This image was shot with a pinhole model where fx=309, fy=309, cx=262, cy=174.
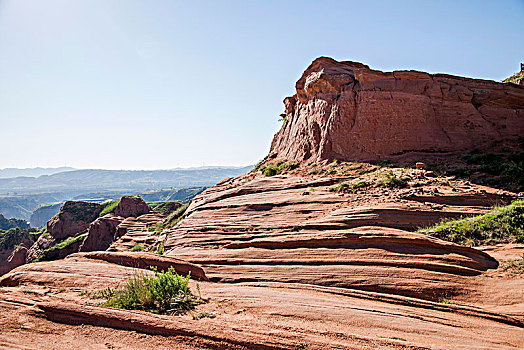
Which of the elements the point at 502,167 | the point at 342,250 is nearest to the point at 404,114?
the point at 502,167

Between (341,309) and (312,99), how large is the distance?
15.6 m

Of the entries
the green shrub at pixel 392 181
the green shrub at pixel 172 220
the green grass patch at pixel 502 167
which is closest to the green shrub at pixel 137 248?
the green shrub at pixel 172 220

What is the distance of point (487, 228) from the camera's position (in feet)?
27.9

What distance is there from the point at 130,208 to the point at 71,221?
9.80m

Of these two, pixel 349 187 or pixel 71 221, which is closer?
pixel 349 187

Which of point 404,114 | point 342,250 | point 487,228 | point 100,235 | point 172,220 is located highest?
point 404,114

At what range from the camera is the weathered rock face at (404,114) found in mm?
16031

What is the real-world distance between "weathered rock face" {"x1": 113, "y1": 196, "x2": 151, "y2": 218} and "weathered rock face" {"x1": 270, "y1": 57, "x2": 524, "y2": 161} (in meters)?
20.7

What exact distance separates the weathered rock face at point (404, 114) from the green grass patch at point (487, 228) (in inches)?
290

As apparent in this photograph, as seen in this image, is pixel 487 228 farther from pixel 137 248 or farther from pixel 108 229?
pixel 108 229

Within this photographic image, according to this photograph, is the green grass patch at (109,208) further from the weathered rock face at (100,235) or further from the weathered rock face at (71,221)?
the weathered rock face at (100,235)

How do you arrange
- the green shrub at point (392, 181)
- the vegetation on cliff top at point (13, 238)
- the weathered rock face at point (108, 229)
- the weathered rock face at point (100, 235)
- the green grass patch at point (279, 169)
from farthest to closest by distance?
the vegetation on cliff top at point (13, 238), the weathered rock face at point (100, 235), the weathered rock face at point (108, 229), the green grass patch at point (279, 169), the green shrub at point (392, 181)

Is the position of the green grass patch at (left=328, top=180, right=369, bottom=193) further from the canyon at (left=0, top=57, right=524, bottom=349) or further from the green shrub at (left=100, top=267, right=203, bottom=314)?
the green shrub at (left=100, top=267, right=203, bottom=314)

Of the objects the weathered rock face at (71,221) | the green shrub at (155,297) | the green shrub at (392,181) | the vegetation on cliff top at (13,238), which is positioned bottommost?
the vegetation on cliff top at (13,238)
